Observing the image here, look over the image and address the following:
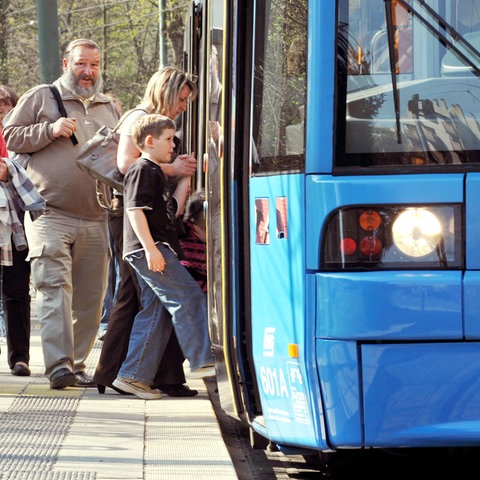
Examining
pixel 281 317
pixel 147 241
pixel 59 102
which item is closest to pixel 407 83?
pixel 281 317

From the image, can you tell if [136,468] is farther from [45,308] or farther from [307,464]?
[45,308]

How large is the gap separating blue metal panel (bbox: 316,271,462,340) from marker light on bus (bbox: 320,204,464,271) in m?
0.04

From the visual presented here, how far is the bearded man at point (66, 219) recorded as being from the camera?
25.4ft

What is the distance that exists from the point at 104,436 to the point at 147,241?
1.46 meters

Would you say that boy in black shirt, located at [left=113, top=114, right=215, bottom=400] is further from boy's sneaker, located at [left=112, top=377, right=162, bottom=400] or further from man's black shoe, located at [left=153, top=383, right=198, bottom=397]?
man's black shoe, located at [left=153, top=383, right=198, bottom=397]

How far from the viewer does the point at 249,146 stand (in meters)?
5.00

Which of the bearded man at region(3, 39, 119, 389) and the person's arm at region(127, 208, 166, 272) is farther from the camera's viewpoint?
the bearded man at region(3, 39, 119, 389)

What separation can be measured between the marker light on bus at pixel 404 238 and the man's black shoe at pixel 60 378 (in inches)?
146

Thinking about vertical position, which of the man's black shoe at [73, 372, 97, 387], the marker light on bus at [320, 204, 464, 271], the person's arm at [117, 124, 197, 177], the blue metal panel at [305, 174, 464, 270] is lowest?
the man's black shoe at [73, 372, 97, 387]

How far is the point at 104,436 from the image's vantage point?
584 centimetres

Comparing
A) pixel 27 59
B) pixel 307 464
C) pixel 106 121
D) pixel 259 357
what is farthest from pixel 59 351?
pixel 27 59

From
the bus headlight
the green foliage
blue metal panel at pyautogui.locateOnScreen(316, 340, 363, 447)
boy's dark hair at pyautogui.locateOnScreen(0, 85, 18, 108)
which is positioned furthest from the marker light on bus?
the green foliage

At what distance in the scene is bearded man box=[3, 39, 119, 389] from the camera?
7734 millimetres

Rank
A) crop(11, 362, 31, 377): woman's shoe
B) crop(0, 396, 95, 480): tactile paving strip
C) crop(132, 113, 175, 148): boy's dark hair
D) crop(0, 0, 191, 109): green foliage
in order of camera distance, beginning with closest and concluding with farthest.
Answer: crop(0, 396, 95, 480): tactile paving strip → crop(132, 113, 175, 148): boy's dark hair → crop(11, 362, 31, 377): woman's shoe → crop(0, 0, 191, 109): green foliage
